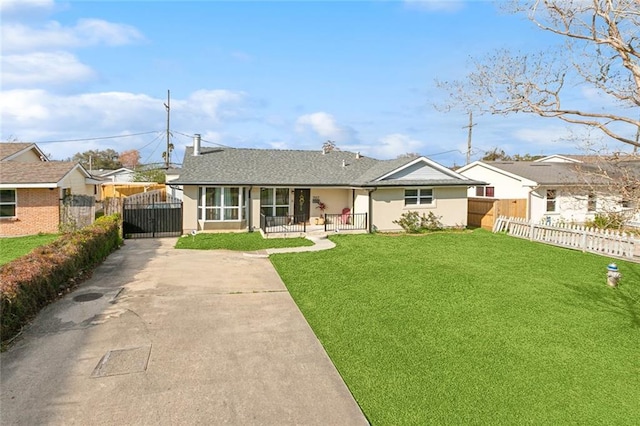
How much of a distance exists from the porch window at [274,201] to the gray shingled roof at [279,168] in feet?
2.45

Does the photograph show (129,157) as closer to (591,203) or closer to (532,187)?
(532,187)

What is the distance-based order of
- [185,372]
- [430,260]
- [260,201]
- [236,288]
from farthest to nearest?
[260,201] → [430,260] → [236,288] → [185,372]

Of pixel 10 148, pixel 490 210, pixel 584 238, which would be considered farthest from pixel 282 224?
pixel 10 148

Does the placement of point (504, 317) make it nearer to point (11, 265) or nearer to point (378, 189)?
point (11, 265)

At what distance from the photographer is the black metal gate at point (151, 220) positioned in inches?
679

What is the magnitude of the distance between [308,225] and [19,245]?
12.5 metres

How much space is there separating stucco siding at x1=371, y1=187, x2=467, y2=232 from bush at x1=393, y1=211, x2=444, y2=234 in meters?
0.22

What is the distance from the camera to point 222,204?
18.6 metres

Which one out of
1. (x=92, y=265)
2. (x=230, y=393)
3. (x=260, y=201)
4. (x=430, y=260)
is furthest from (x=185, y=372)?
(x=260, y=201)

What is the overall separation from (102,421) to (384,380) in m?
3.40

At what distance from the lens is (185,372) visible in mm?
5168

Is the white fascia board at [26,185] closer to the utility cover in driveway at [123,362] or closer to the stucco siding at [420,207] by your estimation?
the utility cover in driveway at [123,362]

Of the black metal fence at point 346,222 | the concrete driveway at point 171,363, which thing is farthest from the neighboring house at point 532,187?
the concrete driveway at point 171,363

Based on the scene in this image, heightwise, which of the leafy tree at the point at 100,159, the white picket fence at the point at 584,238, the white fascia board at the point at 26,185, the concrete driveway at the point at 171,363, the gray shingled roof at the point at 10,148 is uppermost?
the leafy tree at the point at 100,159
